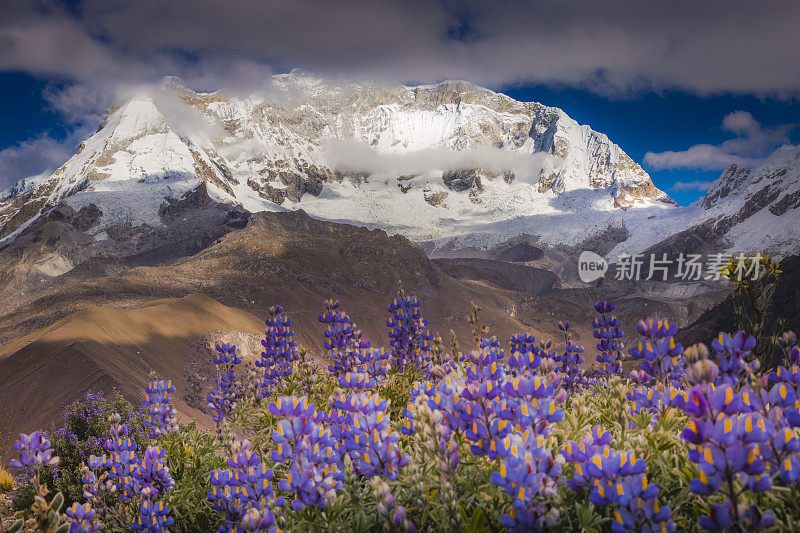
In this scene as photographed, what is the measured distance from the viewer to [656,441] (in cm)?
329

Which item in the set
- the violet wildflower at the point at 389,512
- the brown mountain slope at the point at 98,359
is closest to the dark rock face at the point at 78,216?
the brown mountain slope at the point at 98,359

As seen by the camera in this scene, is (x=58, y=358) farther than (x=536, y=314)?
No

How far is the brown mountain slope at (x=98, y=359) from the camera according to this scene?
80.9 ft

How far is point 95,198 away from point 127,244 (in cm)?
3160

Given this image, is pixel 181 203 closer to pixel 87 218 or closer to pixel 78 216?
pixel 87 218

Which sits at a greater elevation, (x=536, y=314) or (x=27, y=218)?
(x=27, y=218)

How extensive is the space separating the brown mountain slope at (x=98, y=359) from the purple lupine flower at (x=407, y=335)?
22.5 meters

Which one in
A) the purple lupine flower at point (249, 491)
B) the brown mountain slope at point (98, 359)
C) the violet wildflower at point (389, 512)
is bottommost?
the brown mountain slope at point (98, 359)

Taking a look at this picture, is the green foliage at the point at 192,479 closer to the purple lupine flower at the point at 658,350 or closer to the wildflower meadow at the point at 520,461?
the wildflower meadow at the point at 520,461

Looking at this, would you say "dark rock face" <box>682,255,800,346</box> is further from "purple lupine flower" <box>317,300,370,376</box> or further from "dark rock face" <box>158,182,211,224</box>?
"dark rock face" <box>158,182,211,224</box>

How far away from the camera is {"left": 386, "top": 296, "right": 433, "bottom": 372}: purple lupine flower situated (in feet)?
26.4

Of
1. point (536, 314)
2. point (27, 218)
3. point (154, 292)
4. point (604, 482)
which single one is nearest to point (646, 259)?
point (536, 314)

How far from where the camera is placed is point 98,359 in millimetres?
28047

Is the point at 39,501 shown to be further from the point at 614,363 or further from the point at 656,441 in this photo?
the point at 614,363
